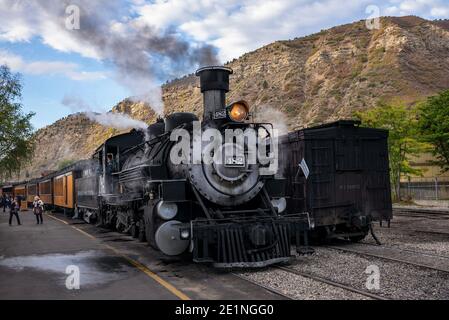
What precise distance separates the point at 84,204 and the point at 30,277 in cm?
1243

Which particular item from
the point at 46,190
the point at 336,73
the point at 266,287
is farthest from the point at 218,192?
the point at 336,73

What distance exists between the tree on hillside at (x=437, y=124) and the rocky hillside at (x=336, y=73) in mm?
26668

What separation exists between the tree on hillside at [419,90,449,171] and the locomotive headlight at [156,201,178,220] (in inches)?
946

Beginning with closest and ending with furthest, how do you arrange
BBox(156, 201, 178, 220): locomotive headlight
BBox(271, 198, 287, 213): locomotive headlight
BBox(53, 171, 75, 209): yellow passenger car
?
BBox(156, 201, 178, 220): locomotive headlight, BBox(271, 198, 287, 213): locomotive headlight, BBox(53, 171, 75, 209): yellow passenger car

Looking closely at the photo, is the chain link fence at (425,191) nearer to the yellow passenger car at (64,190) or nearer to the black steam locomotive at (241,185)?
the black steam locomotive at (241,185)

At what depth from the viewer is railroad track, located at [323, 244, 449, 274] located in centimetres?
929

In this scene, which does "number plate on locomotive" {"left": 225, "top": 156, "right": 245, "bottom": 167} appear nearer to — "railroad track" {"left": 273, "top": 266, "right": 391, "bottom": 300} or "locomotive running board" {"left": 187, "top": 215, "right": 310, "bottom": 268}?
"locomotive running board" {"left": 187, "top": 215, "right": 310, "bottom": 268}

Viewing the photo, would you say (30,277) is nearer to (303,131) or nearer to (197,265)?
(197,265)

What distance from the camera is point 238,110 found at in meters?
9.67

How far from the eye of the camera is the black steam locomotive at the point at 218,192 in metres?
8.93

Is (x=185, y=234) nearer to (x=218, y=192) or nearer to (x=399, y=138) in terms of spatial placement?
(x=218, y=192)


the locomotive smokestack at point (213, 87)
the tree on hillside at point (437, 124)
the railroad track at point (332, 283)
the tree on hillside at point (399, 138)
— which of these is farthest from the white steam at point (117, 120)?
the tree on hillside at point (437, 124)

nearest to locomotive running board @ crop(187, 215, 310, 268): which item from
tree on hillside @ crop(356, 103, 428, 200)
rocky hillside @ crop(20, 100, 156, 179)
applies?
tree on hillside @ crop(356, 103, 428, 200)

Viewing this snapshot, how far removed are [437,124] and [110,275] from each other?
88.8ft
